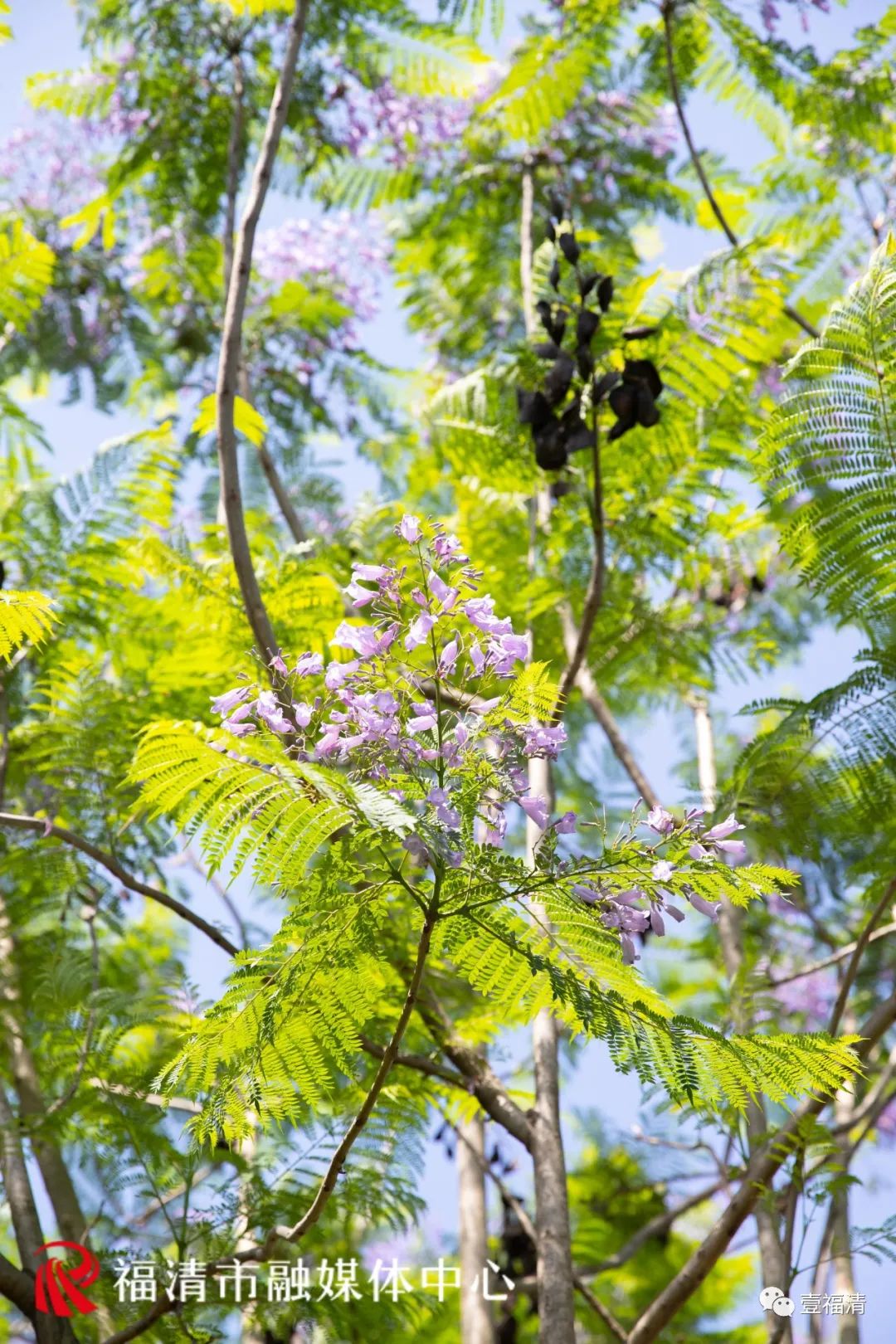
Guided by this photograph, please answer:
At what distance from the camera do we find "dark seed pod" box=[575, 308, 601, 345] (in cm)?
294

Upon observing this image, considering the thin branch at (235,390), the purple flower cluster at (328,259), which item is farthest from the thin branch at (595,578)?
the purple flower cluster at (328,259)

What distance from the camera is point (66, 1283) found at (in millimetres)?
2902

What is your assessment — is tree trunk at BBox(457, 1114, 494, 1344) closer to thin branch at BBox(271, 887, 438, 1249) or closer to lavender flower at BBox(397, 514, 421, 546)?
thin branch at BBox(271, 887, 438, 1249)

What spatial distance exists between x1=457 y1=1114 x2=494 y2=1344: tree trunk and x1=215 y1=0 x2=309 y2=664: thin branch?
164 centimetres

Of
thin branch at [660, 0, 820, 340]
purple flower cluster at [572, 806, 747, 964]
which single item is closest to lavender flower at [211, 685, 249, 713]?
purple flower cluster at [572, 806, 747, 964]

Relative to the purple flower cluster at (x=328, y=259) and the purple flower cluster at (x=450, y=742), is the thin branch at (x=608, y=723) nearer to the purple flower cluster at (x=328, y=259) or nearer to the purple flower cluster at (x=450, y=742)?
the purple flower cluster at (x=450, y=742)

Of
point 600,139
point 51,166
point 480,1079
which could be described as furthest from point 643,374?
point 51,166

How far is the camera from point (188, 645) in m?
3.47

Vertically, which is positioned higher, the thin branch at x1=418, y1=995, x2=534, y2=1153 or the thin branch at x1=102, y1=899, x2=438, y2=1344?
the thin branch at x1=418, y1=995, x2=534, y2=1153

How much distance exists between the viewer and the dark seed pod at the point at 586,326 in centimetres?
294

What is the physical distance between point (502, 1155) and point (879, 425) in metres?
2.84

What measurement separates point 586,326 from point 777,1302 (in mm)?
2094

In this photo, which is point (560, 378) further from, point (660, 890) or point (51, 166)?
point (51, 166)

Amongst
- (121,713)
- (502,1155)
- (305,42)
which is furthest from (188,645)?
(305,42)
